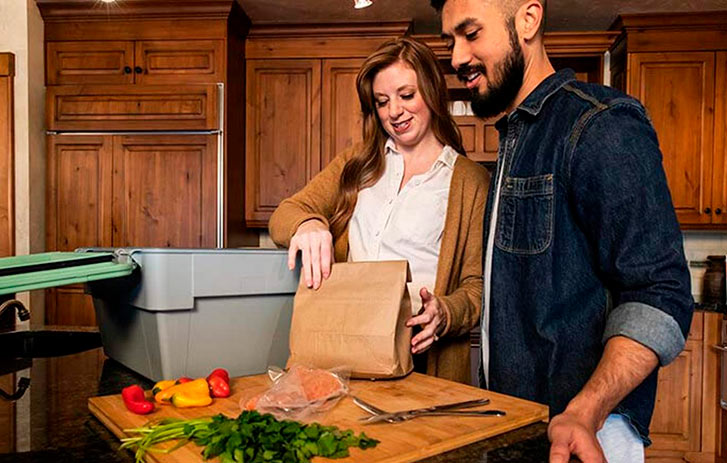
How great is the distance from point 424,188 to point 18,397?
36.0 inches

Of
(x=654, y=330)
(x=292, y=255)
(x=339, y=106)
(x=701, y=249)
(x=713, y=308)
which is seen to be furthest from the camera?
(x=701, y=249)

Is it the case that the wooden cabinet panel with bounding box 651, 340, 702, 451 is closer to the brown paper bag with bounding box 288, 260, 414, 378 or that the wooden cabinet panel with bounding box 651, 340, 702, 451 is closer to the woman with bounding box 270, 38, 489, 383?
the woman with bounding box 270, 38, 489, 383

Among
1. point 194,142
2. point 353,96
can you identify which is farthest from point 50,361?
point 353,96

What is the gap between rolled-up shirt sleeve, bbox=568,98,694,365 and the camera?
31.7 inches

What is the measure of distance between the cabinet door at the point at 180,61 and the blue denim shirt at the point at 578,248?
241 cm

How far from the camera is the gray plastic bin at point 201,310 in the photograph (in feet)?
3.34

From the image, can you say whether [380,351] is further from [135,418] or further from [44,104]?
[44,104]

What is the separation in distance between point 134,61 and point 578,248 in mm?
2946

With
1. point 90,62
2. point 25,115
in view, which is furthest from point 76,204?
point 90,62

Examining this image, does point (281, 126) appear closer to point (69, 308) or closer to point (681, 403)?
point (69, 308)

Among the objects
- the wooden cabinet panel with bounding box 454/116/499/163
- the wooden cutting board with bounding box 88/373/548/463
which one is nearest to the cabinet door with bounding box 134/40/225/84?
the wooden cabinet panel with bounding box 454/116/499/163

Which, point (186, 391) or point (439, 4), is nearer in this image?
point (186, 391)

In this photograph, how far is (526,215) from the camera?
102 centimetres

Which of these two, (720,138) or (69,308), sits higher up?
(720,138)
